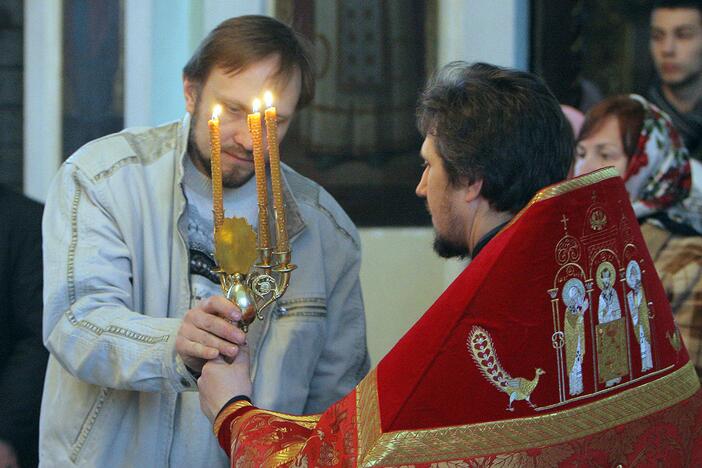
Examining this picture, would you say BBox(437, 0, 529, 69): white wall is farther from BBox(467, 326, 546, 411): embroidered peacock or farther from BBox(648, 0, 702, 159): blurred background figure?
BBox(467, 326, 546, 411): embroidered peacock

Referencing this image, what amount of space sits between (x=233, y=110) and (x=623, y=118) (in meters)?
2.11

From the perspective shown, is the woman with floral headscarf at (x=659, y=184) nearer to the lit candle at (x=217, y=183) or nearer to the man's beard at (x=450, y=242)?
the man's beard at (x=450, y=242)

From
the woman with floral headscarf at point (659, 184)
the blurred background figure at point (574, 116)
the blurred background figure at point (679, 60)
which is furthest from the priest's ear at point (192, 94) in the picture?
the blurred background figure at point (679, 60)

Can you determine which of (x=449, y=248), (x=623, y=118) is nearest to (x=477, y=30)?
(x=623, y=118)

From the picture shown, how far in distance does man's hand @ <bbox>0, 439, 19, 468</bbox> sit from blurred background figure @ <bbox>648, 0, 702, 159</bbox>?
3033 mm

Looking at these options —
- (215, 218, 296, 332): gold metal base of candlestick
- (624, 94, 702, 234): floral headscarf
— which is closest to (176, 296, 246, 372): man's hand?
(215, 218, 296, 332): gold metal base of candlestick

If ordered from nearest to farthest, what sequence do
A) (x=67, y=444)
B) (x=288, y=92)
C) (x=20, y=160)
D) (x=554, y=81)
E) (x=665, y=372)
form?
(x=665, y=372), (x=67, y=444), (x=288, y=92), (x=20, y=160), (x=554, y=81)

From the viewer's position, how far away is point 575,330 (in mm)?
1851

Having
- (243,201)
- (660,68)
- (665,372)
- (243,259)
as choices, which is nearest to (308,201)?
(243,201)

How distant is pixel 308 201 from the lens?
8.96 ft

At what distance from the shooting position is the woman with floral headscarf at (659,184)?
11.6 ft

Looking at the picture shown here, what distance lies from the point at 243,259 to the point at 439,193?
0.46 meters

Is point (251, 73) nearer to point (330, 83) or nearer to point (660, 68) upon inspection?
point (330, 83)

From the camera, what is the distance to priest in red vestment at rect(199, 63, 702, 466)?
1779mm
